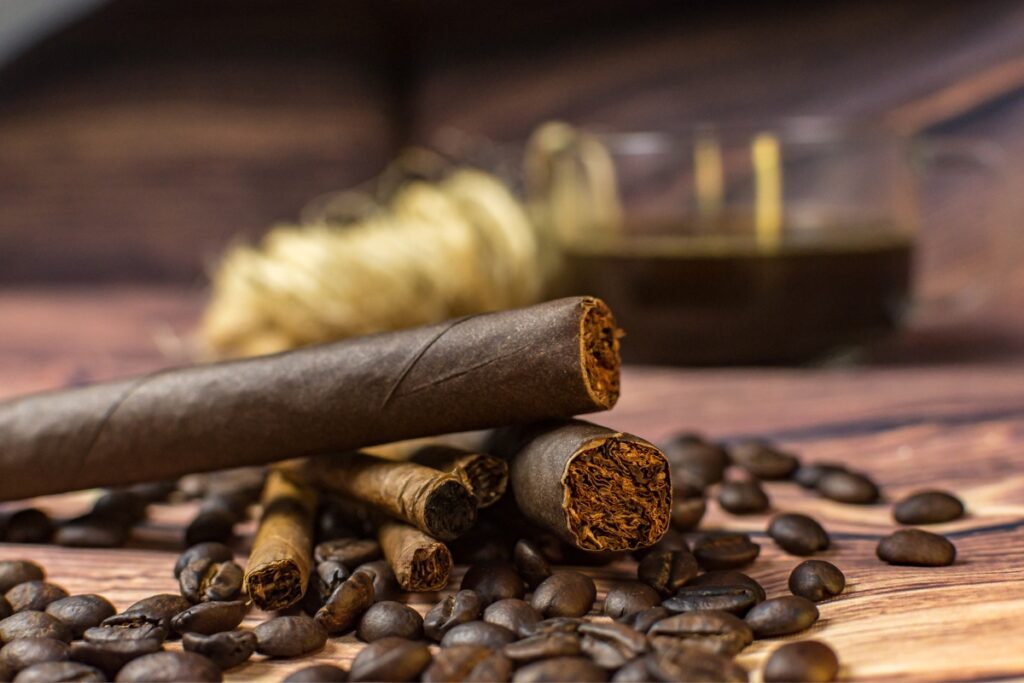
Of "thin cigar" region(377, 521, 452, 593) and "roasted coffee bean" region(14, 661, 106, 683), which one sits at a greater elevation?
"thin cigar" region(377, 521, 452, 593)

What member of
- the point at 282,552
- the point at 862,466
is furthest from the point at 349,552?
the point at 862,466

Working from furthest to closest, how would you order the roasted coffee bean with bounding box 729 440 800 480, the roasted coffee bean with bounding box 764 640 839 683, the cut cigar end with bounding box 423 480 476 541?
the roasted coffee bean with bounding box 729 440 800 480 < the cut cigar end with bounding box 423 480 476 541 < the roasted coffee bean with bounding box 764 640 839 683

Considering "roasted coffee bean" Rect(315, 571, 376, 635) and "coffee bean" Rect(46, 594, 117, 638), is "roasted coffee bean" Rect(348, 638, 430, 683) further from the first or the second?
"coffee bean" Rect(46, 594, 117, 638)

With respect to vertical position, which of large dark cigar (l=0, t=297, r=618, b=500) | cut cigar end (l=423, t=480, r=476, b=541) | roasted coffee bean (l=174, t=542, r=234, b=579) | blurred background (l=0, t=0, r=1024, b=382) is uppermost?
blurred background (l=0, t=0, r=1024, b=382)

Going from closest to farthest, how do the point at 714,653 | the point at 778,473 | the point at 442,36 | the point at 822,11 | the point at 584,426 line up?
1. the point at 714,653
2. the point at 584,426
3. the point at 778,473
4. the point at 822,11
5. the point at 442,36

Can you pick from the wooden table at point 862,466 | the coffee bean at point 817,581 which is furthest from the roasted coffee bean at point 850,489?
the coffee bean at point 817,581

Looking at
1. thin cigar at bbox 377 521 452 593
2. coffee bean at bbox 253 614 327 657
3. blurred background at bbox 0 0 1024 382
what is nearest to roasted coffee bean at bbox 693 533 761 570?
thin cigar at bbox 377 521 452 593

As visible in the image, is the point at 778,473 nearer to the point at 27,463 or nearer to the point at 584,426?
the point at 584,426

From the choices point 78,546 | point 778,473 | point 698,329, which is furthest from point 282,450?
point 698,329
